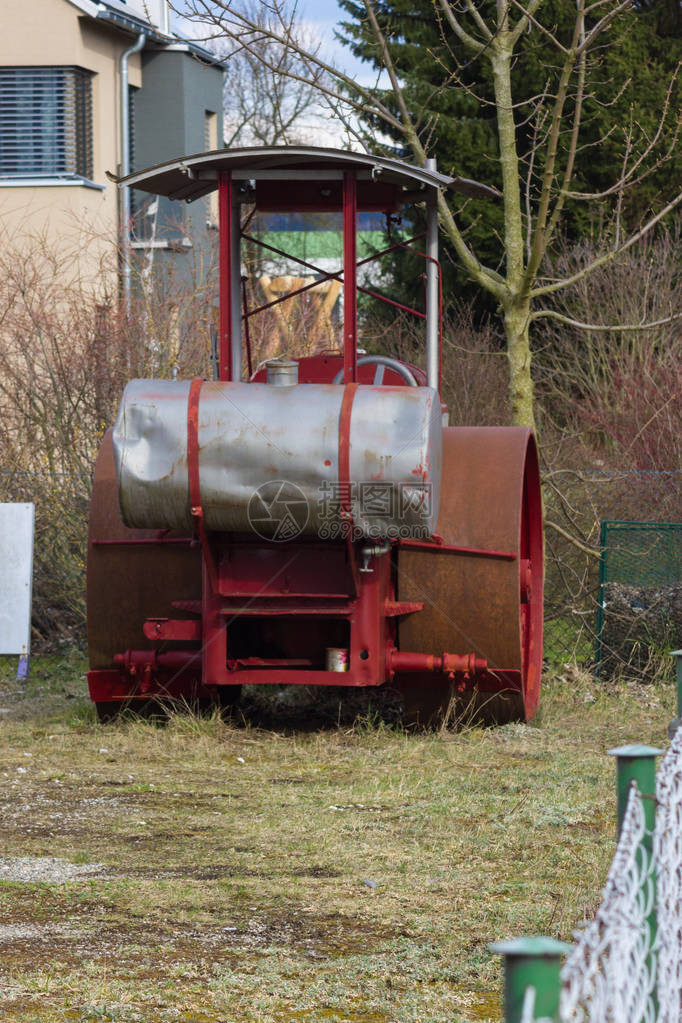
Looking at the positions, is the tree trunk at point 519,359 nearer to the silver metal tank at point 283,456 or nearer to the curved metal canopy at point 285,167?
the curved metal canopy at point 285,167

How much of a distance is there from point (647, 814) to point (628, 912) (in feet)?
1.29

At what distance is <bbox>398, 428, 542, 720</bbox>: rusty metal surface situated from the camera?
668cm

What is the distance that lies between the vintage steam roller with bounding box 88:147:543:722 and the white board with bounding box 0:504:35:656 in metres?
2.18

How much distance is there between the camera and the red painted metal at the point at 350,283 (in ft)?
21.6

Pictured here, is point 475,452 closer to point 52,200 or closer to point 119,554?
point 119,554

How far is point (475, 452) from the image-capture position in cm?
699

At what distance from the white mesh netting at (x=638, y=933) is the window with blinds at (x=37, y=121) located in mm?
15758

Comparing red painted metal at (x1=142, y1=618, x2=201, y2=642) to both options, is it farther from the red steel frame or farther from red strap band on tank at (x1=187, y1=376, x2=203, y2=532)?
red strap band on tank at (x1=187, y1=376, x2=203, y2=532)

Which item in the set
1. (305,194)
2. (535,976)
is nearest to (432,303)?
(305,194)

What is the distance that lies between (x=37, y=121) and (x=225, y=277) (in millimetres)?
11921

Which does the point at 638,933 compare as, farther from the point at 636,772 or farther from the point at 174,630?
the point at 174,630

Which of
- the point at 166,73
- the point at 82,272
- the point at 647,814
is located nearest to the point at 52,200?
the point at 82,272

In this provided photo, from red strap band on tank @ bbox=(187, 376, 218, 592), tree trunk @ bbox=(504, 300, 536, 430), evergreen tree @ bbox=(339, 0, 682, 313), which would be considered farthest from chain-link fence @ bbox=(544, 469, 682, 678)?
evergreen tree @ bbox=(339, 0, 682, 313)

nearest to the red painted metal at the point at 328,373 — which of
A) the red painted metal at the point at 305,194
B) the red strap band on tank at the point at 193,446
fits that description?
the red painted metal at the point at 305,194
